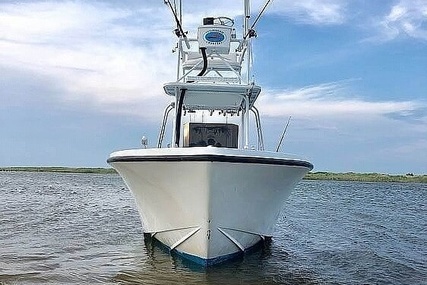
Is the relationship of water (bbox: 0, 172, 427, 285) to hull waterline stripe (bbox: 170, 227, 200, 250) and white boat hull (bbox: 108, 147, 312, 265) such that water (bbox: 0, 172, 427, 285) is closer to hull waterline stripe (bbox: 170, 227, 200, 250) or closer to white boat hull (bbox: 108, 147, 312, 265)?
hull waterline stripe (bbox: 170, 227, 200, 250)

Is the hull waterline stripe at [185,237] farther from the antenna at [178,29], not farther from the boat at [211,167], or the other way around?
the antenna at [178,29]

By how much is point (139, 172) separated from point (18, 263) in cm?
317

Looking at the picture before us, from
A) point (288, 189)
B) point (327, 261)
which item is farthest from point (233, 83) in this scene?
point (327, 261)

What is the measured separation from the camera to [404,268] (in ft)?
40.3

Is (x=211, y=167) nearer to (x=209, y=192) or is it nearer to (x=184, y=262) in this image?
(x=209, y=192)

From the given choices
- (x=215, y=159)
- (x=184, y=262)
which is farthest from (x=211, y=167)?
(x=184, y=262)

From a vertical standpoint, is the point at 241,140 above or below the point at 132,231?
above

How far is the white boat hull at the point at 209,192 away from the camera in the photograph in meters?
9.06

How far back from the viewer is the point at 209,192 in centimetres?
916

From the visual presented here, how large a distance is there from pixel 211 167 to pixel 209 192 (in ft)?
1.65

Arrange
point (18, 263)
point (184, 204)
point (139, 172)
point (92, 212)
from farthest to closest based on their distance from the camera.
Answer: point (92, 212) < point (18, 263) < point (139, 172) < point (184, 204)

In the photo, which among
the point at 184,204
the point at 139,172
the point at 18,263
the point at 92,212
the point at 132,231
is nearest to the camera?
the point at 184,204

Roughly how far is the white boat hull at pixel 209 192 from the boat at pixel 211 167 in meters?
0.02

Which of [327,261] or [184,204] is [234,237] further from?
[327,261]
